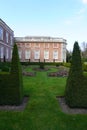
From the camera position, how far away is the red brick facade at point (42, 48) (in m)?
49.4

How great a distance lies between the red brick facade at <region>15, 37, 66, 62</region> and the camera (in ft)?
162

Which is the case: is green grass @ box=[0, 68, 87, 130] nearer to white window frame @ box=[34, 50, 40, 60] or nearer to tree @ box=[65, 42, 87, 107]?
tree @ box=[65, 42, 87, 107]

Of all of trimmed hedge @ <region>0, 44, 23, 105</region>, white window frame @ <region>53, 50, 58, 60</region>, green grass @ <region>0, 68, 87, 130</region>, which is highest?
white window frame @ <region>53, 50, 58, 60</region>

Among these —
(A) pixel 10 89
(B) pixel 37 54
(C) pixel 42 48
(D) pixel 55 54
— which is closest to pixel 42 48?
(C) pixel 42 48

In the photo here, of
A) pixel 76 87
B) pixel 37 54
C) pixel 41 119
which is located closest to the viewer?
pixel 41 119

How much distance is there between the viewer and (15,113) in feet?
23.5

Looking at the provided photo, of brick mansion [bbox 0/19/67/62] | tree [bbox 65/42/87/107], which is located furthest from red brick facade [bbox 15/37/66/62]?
tree [bbox 65/42/87/107]

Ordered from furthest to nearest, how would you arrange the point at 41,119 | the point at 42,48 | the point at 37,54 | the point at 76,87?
the point at 37,54, the point at 42,48, the point at 76,87, the point at 41,119

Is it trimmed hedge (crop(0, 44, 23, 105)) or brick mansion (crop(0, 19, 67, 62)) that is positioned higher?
brick mansion (crop(0, 19, 67, 62))

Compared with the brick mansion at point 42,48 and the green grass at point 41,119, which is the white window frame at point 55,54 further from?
the green grass at point 41,119

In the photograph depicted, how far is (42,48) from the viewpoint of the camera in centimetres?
5003

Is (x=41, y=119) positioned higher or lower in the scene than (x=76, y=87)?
lower

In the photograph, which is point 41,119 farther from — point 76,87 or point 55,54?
point 55,54

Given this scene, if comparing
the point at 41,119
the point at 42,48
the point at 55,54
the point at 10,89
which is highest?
the point at 42,48
